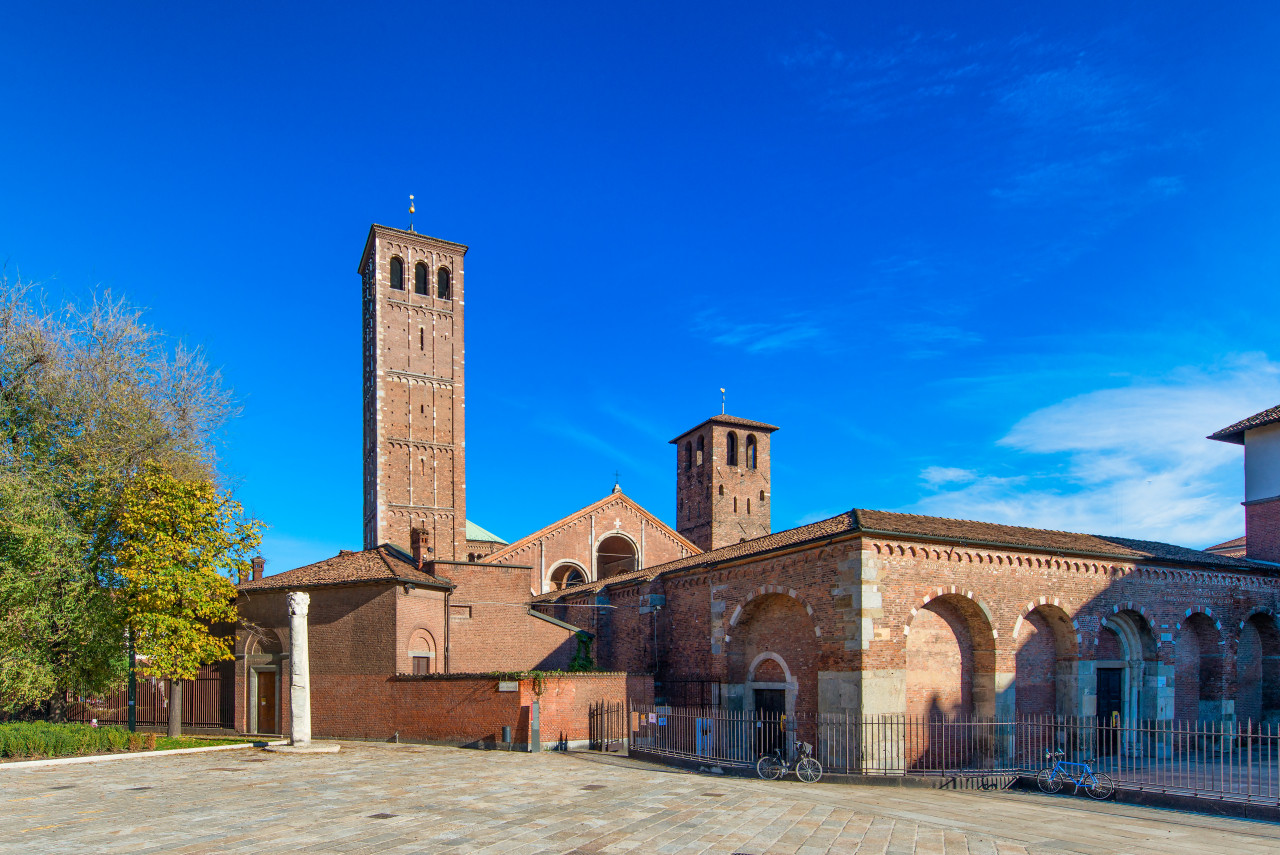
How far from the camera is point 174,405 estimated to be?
2355cm

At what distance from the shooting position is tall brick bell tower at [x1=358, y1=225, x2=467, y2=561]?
3659 cm

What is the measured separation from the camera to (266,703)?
23.3m

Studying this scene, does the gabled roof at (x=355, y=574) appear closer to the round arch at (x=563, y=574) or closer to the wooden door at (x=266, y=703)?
the wooden door at (x=266, y=703)

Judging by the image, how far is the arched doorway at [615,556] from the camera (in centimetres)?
3822

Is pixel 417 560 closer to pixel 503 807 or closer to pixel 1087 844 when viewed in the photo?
pixel 503 807

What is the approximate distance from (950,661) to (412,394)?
2621 centimetres

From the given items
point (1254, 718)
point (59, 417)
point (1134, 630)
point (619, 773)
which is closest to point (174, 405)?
point (59, 417)

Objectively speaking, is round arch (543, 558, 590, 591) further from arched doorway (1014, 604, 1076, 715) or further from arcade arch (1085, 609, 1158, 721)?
arcade arch (1085, 609, 1158, 721)

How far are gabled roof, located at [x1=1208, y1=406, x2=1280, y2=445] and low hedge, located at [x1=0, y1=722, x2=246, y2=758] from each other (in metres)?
30.5

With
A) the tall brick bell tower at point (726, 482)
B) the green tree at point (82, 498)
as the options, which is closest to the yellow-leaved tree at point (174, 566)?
the green tree at point (82, 498)

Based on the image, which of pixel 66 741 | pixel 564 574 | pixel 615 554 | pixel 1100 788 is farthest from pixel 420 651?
pixel 1100 788

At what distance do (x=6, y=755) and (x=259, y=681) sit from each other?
686cm

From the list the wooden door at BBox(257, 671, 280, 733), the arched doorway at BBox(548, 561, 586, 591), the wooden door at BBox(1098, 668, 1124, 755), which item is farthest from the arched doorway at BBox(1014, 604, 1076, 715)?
the arched doorway at BBox(548, 561, 586, 591)

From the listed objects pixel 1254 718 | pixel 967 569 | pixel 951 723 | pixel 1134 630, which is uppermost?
pixel 967 569
